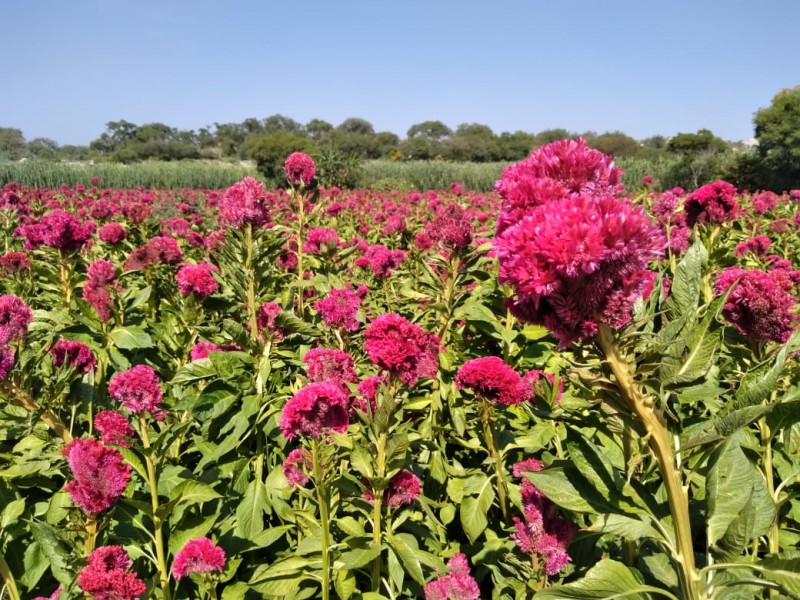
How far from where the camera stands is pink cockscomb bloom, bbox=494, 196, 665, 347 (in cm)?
94

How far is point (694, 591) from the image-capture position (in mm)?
1166

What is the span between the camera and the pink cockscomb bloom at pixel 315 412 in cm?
168

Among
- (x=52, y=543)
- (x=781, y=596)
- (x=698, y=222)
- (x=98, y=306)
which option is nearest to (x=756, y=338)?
(x=781, y=596)

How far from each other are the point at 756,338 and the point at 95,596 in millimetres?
2210

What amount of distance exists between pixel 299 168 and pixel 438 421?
6.99 feet

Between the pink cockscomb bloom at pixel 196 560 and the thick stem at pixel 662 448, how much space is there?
138 cm

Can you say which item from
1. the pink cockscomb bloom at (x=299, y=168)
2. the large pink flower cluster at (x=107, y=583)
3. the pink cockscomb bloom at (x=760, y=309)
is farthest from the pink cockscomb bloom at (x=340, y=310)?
the pink cockscomb bloom at (x=760, y=309)

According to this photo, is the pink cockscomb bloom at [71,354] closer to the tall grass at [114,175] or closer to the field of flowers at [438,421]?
the field of flowers at [438,421]

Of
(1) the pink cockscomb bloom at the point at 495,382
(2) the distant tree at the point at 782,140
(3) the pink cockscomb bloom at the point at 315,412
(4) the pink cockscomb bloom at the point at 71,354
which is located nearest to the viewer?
(3) the pink cockscomb bloom at the point at 315,412

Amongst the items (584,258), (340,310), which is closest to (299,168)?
(340,310)

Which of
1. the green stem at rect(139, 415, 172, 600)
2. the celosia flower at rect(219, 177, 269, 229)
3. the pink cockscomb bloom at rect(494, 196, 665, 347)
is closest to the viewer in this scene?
the pink cockscomb bloom at rect(494, 196, 665, 347)

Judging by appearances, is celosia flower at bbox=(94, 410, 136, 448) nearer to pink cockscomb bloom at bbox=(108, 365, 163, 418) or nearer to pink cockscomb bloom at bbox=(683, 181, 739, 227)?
pink cockscomb bloom at bbox=(108, 365, 163, 418)

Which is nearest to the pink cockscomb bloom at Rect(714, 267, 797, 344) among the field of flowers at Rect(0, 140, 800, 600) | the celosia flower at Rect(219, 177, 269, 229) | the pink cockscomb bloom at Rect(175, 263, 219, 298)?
the field of flowers at Rect(0, 140, 800, 600)

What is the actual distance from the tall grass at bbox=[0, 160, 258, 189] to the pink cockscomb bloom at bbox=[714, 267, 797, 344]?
28.4 meters
